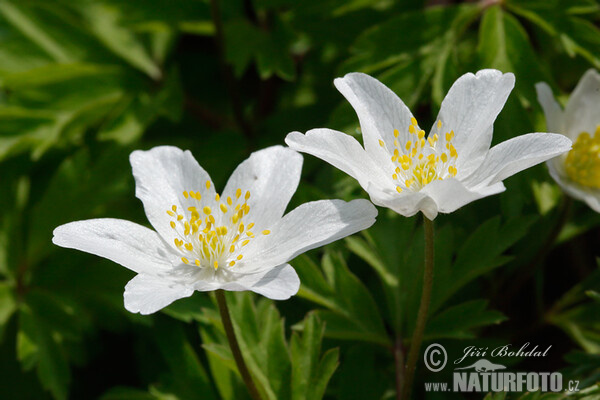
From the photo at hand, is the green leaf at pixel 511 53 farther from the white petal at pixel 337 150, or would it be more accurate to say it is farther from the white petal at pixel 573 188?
the white petal at pixel 337 150

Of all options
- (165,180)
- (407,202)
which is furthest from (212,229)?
(407,202)

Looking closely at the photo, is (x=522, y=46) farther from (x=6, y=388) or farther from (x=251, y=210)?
(x=6, y=388)

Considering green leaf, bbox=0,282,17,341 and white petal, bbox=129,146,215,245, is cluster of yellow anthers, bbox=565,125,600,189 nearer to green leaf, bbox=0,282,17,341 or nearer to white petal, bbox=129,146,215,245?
white petal, bbox=129,146,215,245

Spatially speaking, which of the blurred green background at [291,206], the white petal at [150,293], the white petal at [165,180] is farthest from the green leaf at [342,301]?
the white petal at [150,293]

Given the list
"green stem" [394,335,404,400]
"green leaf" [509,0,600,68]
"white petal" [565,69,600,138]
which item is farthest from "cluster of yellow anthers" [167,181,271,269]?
"green leaf" [509,0,600,68]

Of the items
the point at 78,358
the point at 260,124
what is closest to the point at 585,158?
the point at 260,124

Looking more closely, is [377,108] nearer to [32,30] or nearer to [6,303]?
[6,303]
